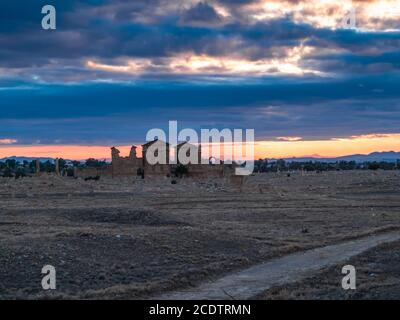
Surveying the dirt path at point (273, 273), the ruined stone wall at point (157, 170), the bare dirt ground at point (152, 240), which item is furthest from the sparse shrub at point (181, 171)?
the dirt path at point (273, 273)

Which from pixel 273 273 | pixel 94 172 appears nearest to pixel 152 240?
pixel 273 273

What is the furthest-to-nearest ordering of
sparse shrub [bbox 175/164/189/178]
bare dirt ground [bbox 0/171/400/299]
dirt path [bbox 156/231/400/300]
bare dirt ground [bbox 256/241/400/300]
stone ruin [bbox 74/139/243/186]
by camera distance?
1. sparse shrub [bbox 175/164/189/178]
2. stone ruin [bbox 74/139/243/186]
3. bare dirt ground [bbox 0/171/400/299]
4. dirt path [bbox 156/231/400/300]
5. bare dirt ground [bbox 256/241/400/300]

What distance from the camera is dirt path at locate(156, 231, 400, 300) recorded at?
50.1ft

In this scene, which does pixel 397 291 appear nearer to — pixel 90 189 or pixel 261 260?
pixel 261 260

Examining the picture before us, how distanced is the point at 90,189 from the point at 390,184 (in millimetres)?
30812

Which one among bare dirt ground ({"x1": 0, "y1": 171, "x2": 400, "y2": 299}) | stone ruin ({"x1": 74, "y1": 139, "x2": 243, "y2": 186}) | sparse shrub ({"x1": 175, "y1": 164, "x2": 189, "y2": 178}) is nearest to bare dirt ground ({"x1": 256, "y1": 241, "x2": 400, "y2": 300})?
bare dirt ground ({"x1": 0, "y1": 171, "x2": 400, "y2": 299})

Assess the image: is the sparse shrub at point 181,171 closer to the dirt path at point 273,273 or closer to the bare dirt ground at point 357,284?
the dirt path at point 273,273

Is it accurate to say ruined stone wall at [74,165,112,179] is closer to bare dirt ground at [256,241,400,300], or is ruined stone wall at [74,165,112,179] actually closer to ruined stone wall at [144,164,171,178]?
ruined stone wall at [144,164,171,178]

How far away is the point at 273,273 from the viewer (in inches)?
719

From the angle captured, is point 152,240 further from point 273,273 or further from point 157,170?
point 157,170
